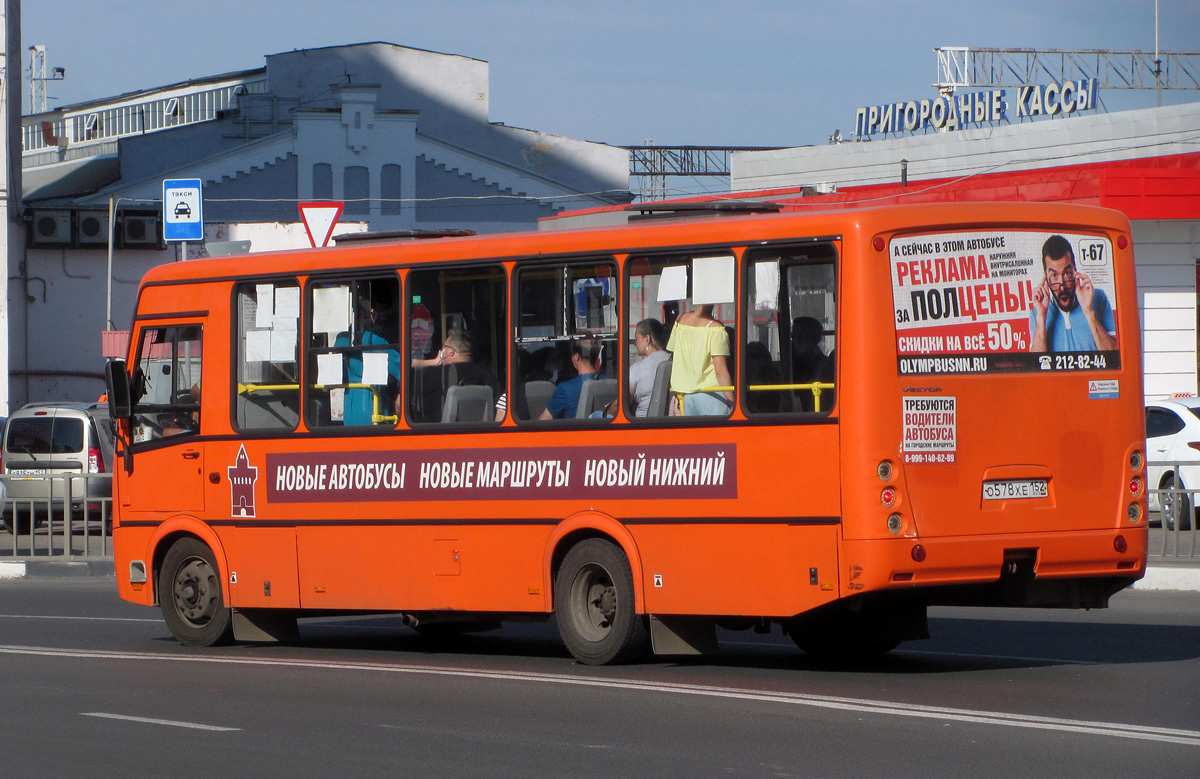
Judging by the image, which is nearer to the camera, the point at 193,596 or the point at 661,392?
the point at 661,392

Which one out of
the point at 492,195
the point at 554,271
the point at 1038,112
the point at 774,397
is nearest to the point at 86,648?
the point at 554,271

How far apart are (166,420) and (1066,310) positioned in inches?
259

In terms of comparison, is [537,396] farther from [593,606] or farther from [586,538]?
[593,606]

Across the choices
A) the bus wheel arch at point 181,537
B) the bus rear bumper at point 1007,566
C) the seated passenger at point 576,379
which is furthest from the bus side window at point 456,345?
the bus rear bumper at point 1007,566

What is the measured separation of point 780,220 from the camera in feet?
33.1

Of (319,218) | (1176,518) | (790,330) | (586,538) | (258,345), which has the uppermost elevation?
(319,218)

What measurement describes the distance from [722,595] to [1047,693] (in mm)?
1889

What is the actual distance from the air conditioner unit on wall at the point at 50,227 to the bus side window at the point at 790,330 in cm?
3553

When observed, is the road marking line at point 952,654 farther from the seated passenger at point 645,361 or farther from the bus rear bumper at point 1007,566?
the seated passenger at point 645,361

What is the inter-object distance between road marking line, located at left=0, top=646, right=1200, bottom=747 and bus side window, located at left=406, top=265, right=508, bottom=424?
1.66 m

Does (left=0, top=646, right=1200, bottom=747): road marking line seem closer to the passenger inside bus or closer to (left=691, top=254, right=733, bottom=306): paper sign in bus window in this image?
the passenger inside bus

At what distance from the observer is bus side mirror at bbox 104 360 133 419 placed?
13.0m

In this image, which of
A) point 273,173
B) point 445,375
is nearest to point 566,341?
point 445,375

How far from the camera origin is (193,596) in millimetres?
12867
